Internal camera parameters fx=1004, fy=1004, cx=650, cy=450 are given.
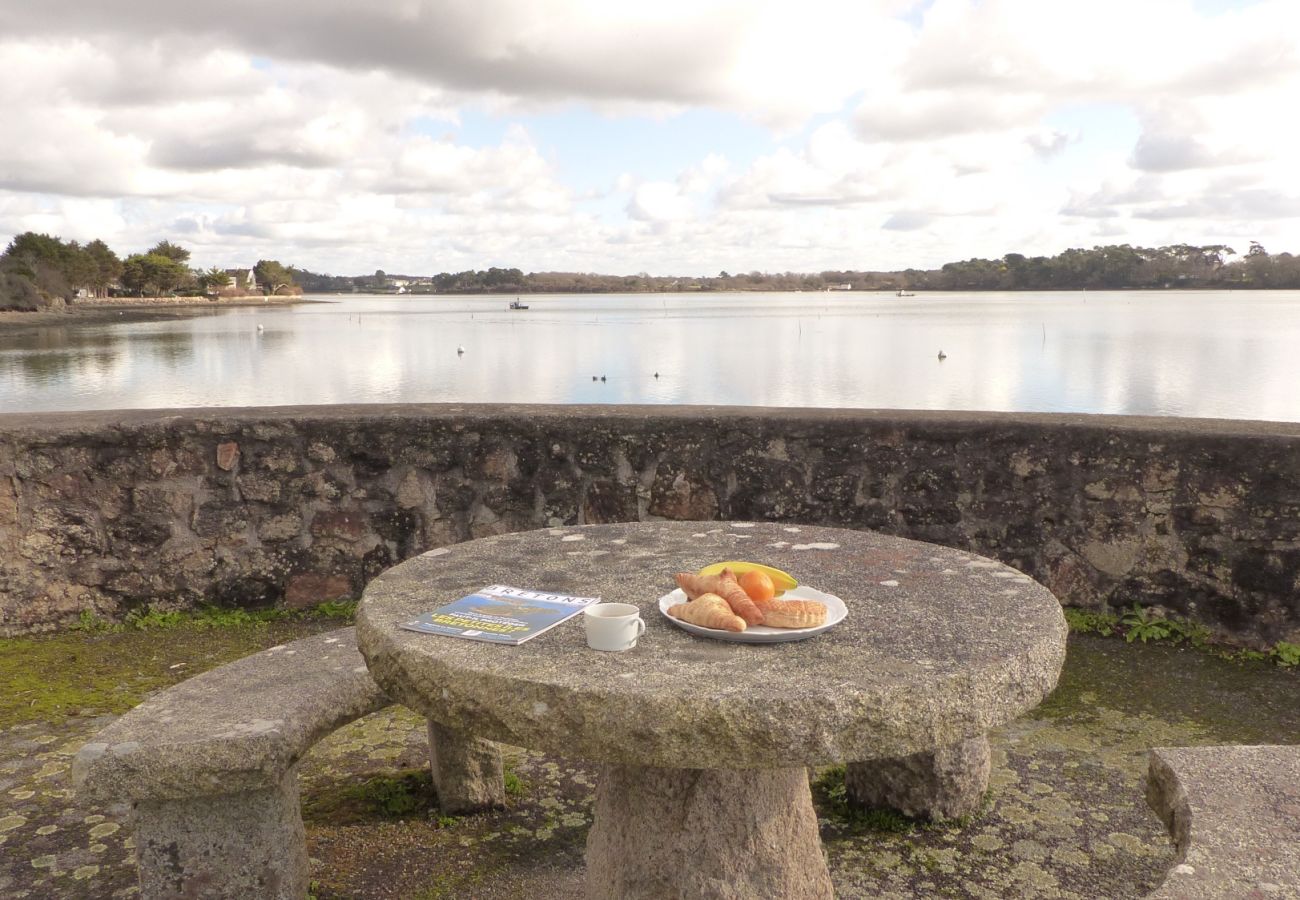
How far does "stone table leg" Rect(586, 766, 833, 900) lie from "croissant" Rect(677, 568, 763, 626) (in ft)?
1.20

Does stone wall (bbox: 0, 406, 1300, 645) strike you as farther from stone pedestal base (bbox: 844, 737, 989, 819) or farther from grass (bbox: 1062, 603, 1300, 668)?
stone pedestal base (bbox: 844, 737, 989, 819)

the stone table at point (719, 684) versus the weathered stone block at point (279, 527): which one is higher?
the stone table at point (719, 684)

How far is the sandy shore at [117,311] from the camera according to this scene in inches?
2773

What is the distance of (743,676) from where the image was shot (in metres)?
1.51

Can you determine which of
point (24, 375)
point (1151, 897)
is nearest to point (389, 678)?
point (1151, 897)

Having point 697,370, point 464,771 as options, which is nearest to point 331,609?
point 464,771

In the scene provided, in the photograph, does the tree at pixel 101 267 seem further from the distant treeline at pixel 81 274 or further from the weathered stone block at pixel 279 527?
the weathered stone block at pixel 279 527

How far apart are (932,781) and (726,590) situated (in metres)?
1.16

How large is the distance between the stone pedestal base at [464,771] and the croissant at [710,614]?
1091 millimetres

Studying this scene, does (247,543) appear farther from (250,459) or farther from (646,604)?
(646,604)

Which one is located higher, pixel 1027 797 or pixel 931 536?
pixel 931 536

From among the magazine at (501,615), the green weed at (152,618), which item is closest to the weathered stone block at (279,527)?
the green weed at (152,618)

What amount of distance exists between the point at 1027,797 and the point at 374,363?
3893cm

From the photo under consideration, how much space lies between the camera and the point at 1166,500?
148 inches
